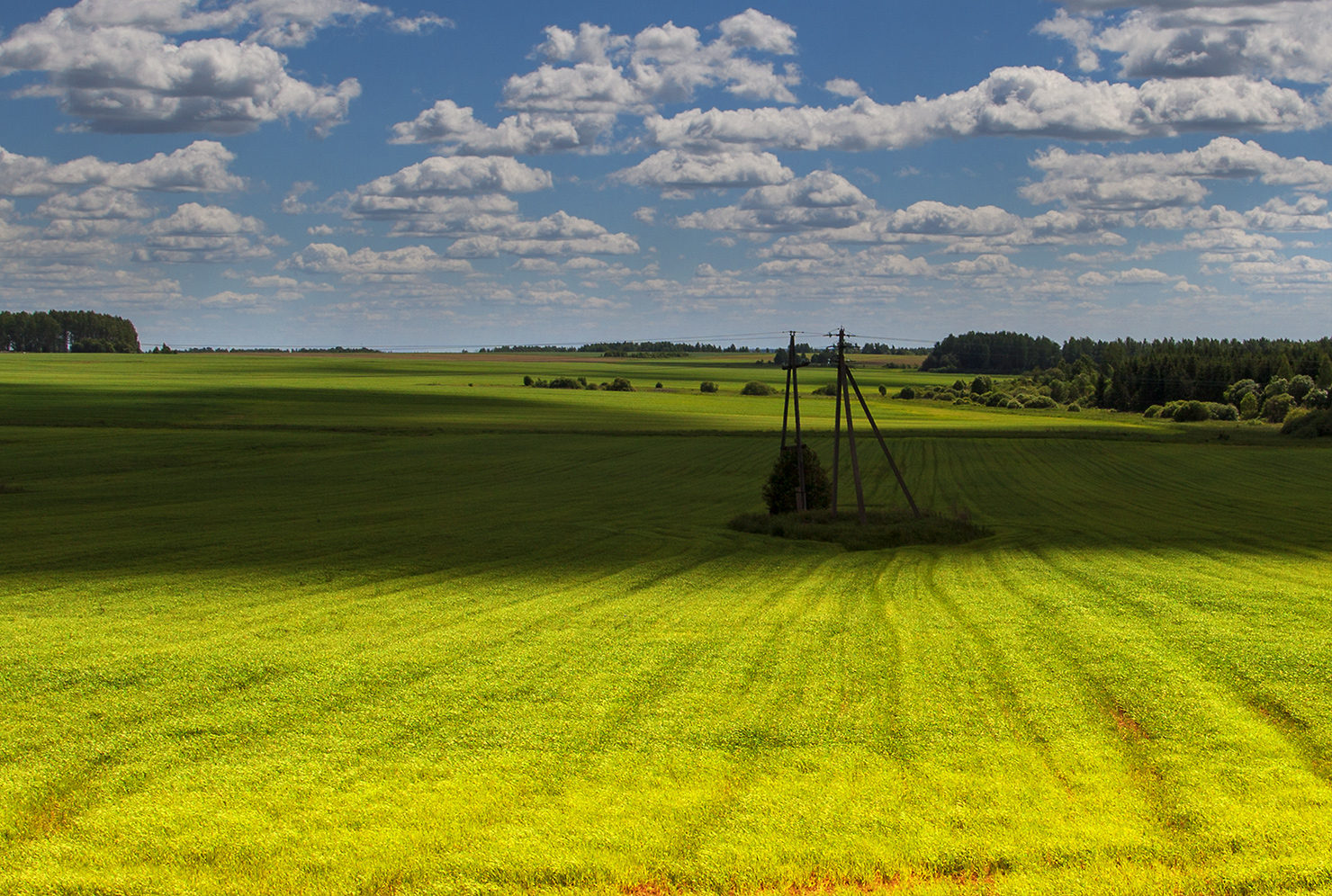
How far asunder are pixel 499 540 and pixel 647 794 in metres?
18.3

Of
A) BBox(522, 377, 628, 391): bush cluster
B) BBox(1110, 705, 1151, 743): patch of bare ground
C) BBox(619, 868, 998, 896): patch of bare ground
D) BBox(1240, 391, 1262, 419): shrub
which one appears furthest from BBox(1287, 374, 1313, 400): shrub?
BBox(619, 868, 998, 896): patch of bare ground

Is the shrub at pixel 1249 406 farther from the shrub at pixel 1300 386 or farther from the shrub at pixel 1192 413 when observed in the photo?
the shrub at pixel 1192 413

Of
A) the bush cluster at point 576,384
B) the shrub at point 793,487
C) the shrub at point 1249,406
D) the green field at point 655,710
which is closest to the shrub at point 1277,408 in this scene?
the shrub at point 1249,406

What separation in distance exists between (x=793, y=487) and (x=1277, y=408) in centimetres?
9024

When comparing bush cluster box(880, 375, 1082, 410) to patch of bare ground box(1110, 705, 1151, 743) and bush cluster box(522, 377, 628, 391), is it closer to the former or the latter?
bush cluster box(522, 377, 628, 391)

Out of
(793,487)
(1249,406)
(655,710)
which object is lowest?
(655,710)

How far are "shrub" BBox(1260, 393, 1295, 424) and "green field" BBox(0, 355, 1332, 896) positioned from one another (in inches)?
3213

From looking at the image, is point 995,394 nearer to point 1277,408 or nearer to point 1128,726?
point 1277,408

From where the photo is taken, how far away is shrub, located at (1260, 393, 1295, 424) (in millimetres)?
102438

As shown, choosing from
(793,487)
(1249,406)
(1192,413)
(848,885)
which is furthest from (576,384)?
(848,885)

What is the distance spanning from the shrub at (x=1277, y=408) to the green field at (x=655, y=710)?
268ft

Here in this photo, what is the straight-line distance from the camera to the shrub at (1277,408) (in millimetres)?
102438

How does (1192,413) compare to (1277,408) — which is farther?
(1192,413)

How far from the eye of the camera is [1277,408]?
341 ft
